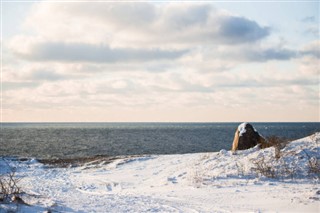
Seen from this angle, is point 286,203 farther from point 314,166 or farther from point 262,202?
point 314,166

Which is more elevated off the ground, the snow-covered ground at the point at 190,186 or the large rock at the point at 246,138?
the large rock at the point at 246,138

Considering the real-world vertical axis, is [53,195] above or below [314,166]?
below

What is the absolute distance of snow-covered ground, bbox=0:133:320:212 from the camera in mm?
10062

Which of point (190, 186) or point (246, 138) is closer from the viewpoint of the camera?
point (190, 186)

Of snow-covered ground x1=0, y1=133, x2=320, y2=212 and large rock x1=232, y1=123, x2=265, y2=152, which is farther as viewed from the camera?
large rock x1=232, y1=123, x2=265, y2=152

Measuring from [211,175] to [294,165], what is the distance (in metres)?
3.41

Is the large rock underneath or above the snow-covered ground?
above

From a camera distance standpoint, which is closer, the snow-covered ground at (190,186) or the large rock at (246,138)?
the snow-covered ground at (190,186)

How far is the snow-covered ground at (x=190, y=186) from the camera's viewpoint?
10062 millimetres

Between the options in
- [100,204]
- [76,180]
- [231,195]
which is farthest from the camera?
[76,180]

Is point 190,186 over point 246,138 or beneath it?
beneath

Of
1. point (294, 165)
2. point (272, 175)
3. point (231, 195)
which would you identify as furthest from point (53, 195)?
point (294, 165)

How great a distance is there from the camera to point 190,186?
13.8 m

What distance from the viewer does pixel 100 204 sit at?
10703 mm
